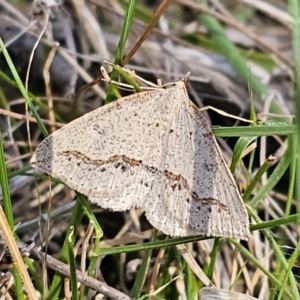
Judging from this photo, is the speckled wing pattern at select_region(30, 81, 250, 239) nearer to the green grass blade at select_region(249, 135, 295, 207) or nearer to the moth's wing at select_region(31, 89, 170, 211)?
the moth's wing at select_region(31, 89, 170, 211)

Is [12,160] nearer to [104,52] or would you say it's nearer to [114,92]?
[114,92]

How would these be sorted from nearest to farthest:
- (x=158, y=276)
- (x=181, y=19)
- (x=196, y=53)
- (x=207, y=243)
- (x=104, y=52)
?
(x=158, y=276) → (x=207, y=243) → (x=104, y=52) → (x=196, y=53) → (x=181, y=19)

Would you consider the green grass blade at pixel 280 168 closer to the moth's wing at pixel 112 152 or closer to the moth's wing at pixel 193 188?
the moth's wing at pixel 193 188

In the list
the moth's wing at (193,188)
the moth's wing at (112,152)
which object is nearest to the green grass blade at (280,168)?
the moth's wing at (193,188)

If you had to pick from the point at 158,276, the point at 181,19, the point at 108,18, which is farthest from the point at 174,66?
the point at 158,276

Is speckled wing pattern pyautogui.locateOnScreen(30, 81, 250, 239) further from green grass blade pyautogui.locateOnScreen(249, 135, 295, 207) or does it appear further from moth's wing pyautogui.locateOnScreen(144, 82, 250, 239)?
green grass blade pyautogui.locateOnScreen(249, 135, 295, 207)

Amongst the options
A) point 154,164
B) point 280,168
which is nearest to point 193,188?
point 154,164

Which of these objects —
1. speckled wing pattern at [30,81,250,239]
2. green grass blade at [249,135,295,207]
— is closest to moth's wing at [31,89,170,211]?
speckled wing pattern at [30,81,250,239]
